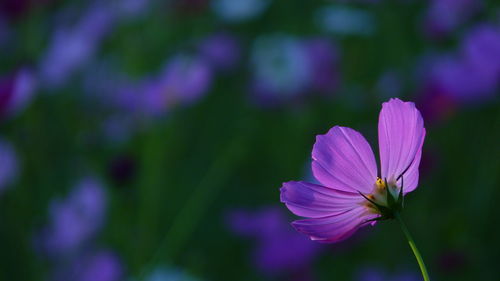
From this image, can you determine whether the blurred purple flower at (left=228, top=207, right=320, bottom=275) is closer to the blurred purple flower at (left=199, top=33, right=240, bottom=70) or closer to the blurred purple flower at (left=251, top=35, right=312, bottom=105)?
the blurred purple flower at (left=251, top=35, right=312, bottom=105)

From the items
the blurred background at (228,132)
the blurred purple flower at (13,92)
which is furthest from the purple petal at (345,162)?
the blurred purple flower at (13,92)

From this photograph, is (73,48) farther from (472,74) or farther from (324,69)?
(472,74)

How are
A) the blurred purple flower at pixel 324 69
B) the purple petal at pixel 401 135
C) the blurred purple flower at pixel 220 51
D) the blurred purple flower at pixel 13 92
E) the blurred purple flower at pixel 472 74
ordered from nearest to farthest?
the purple petal at pixel 401 135 < the blurred purple flower at pixel 13 92 < the blurred purple flower at pixel 472 74 < the blurred purple flower at pixel 324 69 < the blurred purple flower at pixel 220 51

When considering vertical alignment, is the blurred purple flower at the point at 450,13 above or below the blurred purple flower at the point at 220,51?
above

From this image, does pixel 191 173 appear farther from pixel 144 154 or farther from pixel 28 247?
pixel 28 247

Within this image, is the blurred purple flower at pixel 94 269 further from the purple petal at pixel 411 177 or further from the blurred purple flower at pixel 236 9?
the blurred purple flower at pixel 236 9

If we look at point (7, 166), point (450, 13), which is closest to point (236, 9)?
point (450, 13)
